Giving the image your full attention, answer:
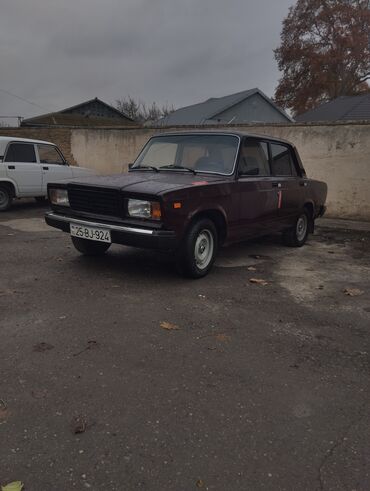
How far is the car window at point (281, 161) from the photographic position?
6.35 metres

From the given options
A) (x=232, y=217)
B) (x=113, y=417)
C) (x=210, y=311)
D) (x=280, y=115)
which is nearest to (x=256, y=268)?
(x=232, y=217)

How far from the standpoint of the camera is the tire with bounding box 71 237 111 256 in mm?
5680

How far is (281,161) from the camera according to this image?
659cm

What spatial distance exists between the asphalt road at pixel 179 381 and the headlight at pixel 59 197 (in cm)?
80

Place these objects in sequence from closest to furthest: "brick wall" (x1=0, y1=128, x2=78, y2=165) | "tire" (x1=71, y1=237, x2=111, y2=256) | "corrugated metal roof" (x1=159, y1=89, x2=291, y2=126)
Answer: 1. "tire" (x1=71, y1=237, x2=111, y2=256)
2. "brick wall" (x1=0, y1=128, x2=78, y2=165)
3. "corrugated metal roof" (x1=159, y1=89, x2=291, y2=126)

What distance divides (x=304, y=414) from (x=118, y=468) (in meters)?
1.13

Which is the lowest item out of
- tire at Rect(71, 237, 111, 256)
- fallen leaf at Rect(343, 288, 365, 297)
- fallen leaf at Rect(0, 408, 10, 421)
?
fallen leaf at Rect(343, 288, 365, 297)

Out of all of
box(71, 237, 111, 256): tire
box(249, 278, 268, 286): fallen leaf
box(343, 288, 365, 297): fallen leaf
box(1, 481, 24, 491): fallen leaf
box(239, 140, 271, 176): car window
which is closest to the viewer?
box(1, 481, 24, 491): fallen leaf

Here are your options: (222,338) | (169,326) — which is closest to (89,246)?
(169,326)

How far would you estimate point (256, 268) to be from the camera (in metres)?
5.75

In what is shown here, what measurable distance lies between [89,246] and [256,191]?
2334mm

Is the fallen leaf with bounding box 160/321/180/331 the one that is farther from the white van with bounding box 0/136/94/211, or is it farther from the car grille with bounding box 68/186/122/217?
the white van with bounding box 0/136/94/211

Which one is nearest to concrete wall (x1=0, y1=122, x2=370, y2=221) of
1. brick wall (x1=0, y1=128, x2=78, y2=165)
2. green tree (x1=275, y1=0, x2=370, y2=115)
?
brick wall (x1=0, y1=128, x2=78, y2=165)

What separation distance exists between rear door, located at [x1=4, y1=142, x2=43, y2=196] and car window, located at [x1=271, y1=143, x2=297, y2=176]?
6042 millimetres
